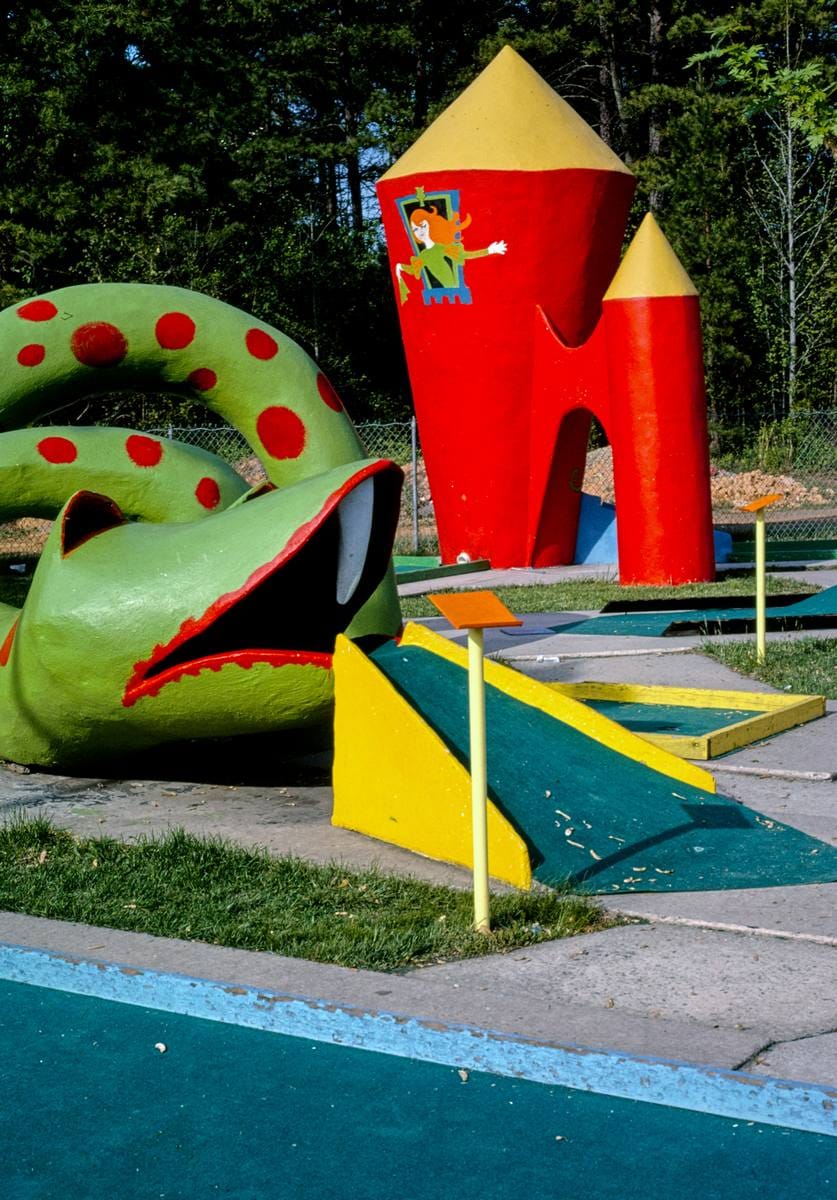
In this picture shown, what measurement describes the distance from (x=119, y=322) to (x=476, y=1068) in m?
4.63

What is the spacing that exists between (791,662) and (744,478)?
18.2 metres

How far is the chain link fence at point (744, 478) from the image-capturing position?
23016 mm

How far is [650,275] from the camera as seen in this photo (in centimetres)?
1395

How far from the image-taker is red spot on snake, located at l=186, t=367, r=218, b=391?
715 centimetres

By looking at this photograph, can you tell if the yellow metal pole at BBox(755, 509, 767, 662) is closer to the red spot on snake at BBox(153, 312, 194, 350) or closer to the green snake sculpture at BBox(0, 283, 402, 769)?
the green snake sculpture at BBox(0, 283, 402, 769)

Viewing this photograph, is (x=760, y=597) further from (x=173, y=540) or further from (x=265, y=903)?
(x=265, y=903)

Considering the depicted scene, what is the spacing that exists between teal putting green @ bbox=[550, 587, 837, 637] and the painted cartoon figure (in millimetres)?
5433

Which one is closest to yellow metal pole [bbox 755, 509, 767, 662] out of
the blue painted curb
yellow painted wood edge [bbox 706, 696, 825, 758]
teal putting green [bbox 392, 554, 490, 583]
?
yellow painted wood edge [bbox 706, 696, 825, 758]

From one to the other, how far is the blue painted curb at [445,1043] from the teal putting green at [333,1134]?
3 cm

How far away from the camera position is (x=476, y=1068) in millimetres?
3447

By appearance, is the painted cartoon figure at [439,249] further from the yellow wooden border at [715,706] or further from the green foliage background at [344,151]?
the green foliage background at [344,151]

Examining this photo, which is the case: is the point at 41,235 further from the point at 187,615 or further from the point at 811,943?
the point at 811,943

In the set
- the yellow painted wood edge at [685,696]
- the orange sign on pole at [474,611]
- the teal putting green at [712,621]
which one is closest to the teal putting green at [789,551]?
the teal putting green at [712,621]

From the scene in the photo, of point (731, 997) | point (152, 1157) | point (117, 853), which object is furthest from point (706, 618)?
point (152, 1157)
